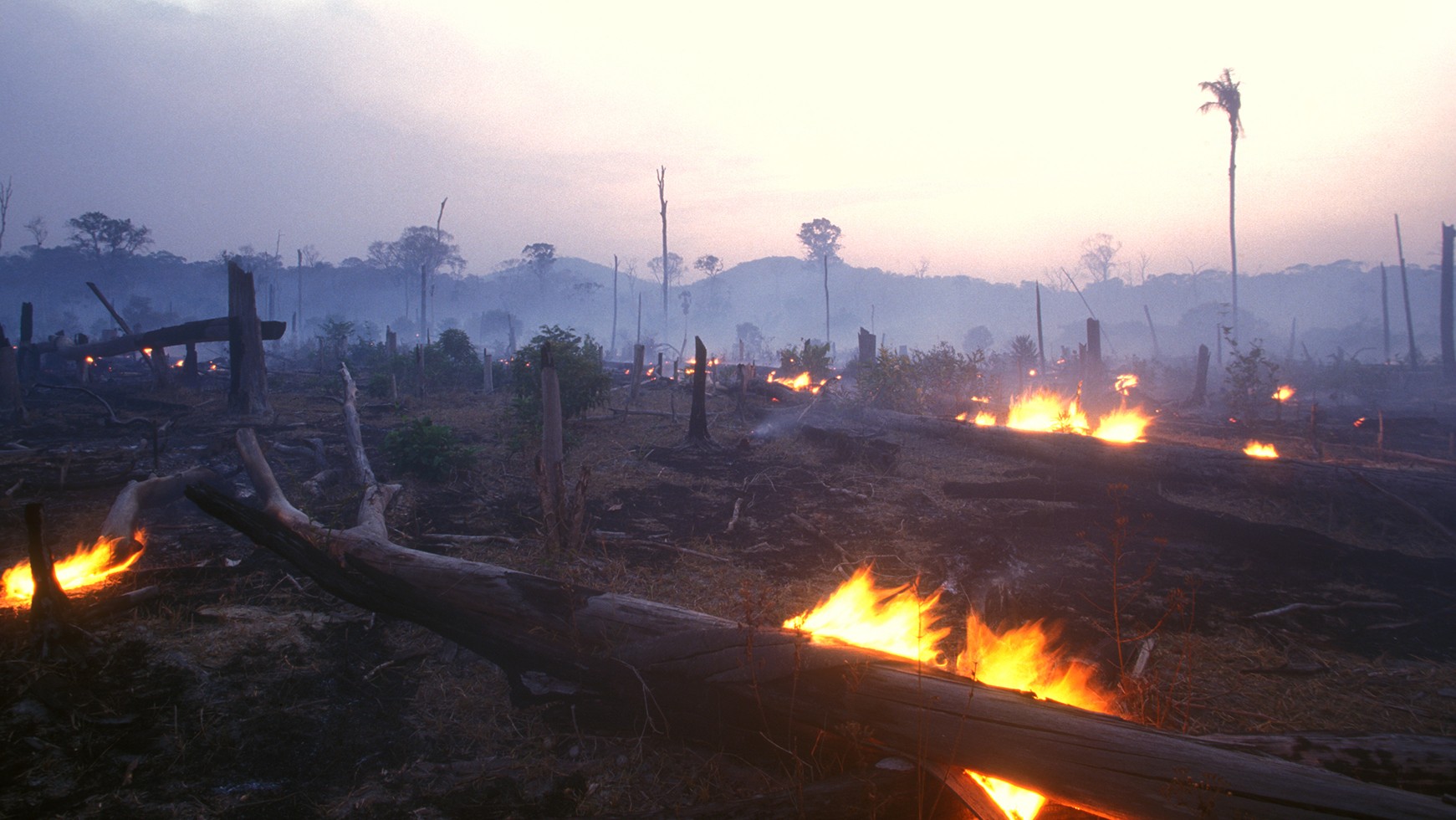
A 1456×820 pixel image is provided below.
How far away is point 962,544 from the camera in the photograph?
7.23 meters

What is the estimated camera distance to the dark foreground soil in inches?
126

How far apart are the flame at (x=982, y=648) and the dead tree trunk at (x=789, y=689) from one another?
0.64 ft

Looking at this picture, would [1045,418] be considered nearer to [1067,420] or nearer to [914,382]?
[1067,420]

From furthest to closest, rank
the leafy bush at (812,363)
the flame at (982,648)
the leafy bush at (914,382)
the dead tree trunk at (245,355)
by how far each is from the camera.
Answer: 1. the leafy bush at (812,363)
2. the leafy bush at (914,382)
3. the dead tree trunk at (245,355)
4. the flame at (982,648)

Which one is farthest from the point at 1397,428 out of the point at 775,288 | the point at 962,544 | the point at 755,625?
the point at 775,288

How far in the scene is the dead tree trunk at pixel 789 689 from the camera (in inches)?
89.8

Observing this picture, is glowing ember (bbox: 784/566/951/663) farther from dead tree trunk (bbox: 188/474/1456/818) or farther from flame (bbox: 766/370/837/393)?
flame (bbox: 766/370/837/393)

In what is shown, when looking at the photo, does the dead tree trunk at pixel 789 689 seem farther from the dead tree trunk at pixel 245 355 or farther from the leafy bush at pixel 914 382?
the leafy bush at pixel 914 382

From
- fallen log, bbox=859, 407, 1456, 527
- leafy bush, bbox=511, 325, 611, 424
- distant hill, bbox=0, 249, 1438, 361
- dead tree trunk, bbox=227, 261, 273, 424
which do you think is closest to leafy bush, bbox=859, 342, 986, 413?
fallen log, bbox=859, 407, 1456, 527

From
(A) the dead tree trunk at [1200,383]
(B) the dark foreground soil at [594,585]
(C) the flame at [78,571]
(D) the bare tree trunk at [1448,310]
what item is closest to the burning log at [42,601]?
(B) the dark foreground soil at [594,585]

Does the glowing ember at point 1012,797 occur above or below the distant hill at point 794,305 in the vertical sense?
below

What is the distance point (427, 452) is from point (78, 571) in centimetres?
511

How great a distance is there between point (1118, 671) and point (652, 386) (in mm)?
20693

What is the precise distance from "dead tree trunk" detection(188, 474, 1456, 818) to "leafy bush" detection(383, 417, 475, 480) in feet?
17.0
